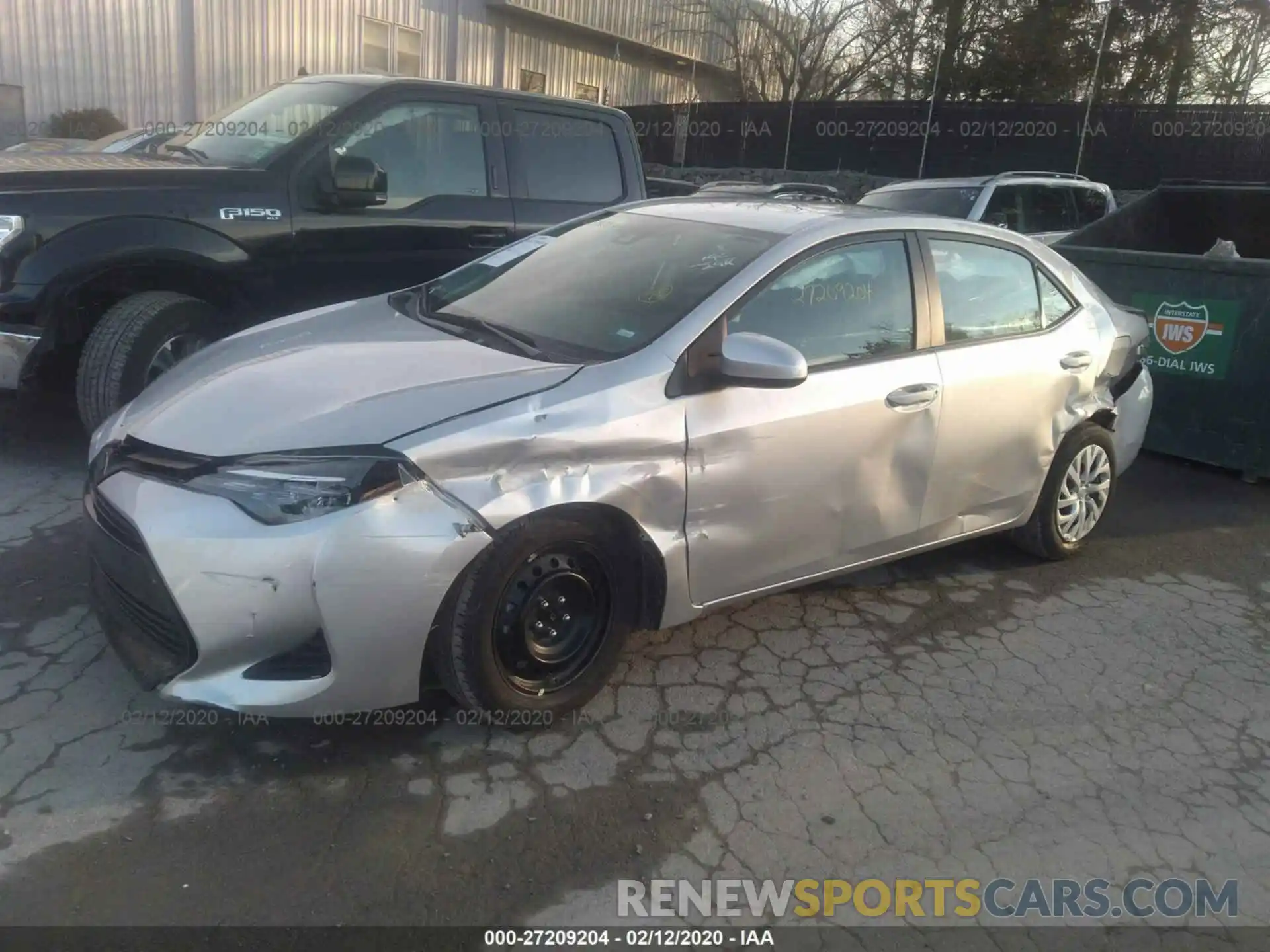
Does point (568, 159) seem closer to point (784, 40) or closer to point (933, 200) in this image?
point (933, 200)

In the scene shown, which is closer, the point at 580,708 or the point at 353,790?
the point at 353,790

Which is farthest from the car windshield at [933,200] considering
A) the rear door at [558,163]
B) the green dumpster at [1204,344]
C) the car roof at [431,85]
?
the car roof at [431,85]

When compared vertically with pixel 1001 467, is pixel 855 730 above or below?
below

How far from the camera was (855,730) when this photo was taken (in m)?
3.36

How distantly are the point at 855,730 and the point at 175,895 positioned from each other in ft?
6.83

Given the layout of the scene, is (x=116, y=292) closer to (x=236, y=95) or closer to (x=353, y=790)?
(x=353, y=790)

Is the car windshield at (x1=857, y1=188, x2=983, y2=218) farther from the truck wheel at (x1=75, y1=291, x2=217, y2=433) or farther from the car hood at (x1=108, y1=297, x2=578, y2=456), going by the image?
the car hood at (x1=108, y1=297, x2=578, y2=456)

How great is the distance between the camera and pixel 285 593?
265 centimetres

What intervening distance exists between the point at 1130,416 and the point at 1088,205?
23.1 feet

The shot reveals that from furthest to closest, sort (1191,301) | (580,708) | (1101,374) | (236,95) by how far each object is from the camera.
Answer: (236,95), (1191,301), (1101,374), (580,708)

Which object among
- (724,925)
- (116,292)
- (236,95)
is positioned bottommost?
(724,925)

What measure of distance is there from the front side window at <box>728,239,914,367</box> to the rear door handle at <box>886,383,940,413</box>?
154 mm

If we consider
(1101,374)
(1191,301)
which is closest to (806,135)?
(1191,301)

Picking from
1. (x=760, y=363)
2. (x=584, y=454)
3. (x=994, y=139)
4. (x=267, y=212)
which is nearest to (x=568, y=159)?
(x=267, y=212)
